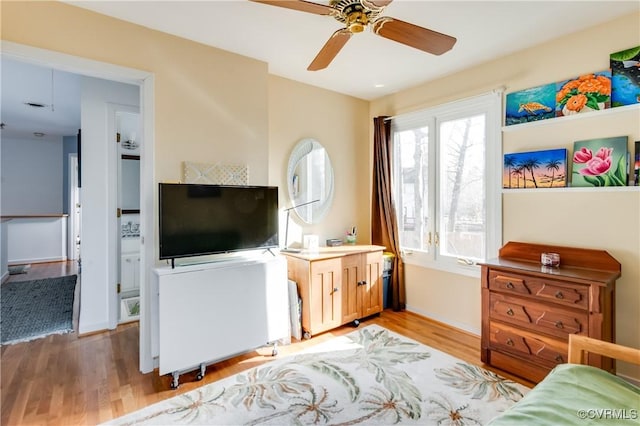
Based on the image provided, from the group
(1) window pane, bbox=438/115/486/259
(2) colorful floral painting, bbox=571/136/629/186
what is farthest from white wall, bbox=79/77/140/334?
(2) colorful floral painting, bbox=571/136/629/186

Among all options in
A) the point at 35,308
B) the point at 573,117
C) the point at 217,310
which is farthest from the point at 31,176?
the point at 573,117

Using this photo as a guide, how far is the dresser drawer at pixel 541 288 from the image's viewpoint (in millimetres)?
2084

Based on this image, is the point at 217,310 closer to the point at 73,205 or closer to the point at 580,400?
the point at 580,400

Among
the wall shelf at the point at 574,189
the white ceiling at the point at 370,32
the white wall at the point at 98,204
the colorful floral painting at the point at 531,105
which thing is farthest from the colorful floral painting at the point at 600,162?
the white wall at the point at 98,204

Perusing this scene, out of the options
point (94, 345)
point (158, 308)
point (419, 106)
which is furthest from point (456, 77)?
point (94, 345)

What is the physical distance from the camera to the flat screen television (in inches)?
90.4

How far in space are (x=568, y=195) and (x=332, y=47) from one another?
2181 mm

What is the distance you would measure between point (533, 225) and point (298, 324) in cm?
230

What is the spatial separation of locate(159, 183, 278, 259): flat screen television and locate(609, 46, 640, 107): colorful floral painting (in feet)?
8.82

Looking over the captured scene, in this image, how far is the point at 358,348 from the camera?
2.84m

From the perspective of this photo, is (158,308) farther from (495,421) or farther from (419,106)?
(419,106)

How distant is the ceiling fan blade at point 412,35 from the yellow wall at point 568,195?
4.36 feet

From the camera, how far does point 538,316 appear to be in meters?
2.27

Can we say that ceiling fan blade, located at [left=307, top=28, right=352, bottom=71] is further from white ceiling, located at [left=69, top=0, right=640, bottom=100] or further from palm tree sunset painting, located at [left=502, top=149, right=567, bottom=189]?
palm tree sunset painting, located at [left=502, top=149, right=567, bottom=189]
